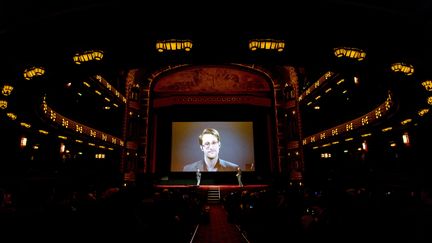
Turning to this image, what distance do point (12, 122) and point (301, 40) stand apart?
11.3 meters

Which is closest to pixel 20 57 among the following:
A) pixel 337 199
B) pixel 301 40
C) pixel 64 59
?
pixel 64 59

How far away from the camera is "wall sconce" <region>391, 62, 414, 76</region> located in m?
7.88

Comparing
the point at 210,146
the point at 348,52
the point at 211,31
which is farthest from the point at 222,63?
the point at 210,146

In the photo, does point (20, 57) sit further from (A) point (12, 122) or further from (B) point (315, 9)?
(B) point (315, 9)

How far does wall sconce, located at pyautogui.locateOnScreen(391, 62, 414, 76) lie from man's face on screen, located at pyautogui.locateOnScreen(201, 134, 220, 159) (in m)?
15.4

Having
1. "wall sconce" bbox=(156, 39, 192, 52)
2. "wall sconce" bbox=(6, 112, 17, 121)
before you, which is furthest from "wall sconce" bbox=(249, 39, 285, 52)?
"wall sconce" bbox=(6, 112, 17, 121)

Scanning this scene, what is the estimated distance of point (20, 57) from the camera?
7.35 meters

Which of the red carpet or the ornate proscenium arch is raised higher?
the ornate proscenium arch

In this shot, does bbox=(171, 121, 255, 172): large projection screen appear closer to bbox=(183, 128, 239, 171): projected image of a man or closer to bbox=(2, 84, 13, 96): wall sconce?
bbox=(183, 128, 239, 171): projected image of a man

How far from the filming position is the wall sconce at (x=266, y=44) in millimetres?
6766

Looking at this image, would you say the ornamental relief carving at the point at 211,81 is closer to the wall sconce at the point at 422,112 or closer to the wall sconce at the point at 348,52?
the wall sconce at the point at 422,112

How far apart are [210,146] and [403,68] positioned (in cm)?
1559

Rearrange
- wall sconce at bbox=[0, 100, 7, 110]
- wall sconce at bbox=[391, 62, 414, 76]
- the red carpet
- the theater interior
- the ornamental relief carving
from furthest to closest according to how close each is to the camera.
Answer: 1. the ornamental relief carving
2. wall sconce at bbox=[0, 100, 7, 110]
3. wall sconce at bbox=[391, 62, 414, 76]
4. the red carpet
5. the theater interior

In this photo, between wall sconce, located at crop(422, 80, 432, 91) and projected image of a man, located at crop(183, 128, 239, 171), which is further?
projected image of a man, located at crop(183, 128, 239, 171)
